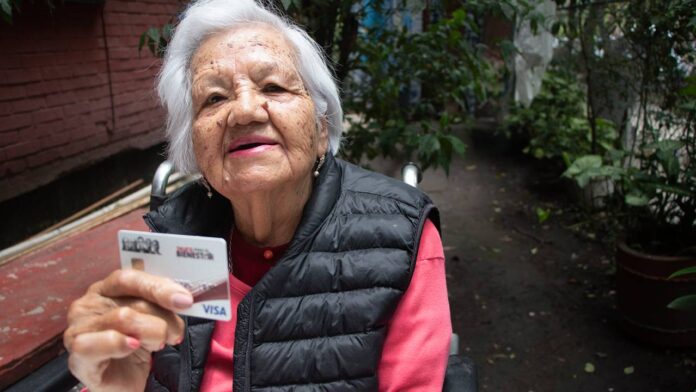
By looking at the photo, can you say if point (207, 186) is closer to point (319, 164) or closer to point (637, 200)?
point (319, 164)

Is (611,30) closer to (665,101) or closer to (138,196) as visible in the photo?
(665,101)

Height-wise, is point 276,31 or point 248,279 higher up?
point 276,31

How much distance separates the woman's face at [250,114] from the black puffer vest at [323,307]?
0.19 m

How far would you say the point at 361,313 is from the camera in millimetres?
1435

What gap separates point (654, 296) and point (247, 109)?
8.77 ft

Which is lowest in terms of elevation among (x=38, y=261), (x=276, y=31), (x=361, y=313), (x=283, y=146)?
(x=38, y=261)

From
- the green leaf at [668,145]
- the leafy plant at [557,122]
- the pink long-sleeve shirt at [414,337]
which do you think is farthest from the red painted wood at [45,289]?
the leafy plant at [557,122]

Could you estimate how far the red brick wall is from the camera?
342 cm

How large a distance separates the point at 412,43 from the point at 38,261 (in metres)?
2.20

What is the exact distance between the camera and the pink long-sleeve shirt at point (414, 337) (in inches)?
56.3


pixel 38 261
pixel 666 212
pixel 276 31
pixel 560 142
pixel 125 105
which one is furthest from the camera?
pixel 560 142

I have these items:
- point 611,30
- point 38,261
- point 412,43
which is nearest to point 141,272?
point 38,261

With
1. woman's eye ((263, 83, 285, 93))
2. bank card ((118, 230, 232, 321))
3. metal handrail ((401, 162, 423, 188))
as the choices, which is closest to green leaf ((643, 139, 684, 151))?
metal handrail ((401, 162, 423, 188))

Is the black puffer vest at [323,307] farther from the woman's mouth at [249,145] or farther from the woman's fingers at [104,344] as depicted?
the woman's fingers at [104,344]
